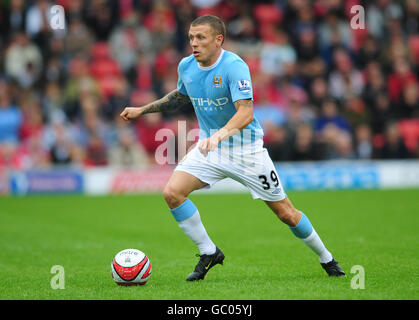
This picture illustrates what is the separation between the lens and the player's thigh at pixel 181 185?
6875mm

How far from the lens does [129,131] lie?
60.2 ft

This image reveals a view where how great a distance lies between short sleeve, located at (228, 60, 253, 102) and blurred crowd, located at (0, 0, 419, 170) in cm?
1128

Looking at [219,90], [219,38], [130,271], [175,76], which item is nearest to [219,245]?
[130,271]

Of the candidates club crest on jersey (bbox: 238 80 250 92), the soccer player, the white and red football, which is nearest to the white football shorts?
the soccer player

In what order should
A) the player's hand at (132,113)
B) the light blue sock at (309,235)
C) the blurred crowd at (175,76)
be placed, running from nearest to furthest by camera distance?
the light blue sock at (309,235) → the player's hand at (132,113) → the blurred crowd at (175,76)

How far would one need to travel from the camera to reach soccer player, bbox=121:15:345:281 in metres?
6.84

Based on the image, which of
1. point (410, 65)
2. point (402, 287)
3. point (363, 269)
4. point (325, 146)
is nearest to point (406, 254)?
point (363, 269)

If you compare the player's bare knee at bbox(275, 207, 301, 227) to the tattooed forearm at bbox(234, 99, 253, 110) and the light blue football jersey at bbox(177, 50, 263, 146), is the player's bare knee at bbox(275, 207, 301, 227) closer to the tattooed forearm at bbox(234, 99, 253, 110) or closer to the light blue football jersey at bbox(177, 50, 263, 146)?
the light blue football jersey at bbox(177, 50, 263, 146)

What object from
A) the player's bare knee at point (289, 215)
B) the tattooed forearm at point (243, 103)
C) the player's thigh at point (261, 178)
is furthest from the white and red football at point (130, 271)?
the tattooed forearm at point (243, 103)

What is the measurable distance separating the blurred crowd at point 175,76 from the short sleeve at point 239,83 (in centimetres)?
1128

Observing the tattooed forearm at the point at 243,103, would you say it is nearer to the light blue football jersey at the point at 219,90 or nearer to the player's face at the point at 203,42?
the light blue football jersey at the point at 219,90

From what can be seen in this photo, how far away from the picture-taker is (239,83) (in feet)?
21.8
